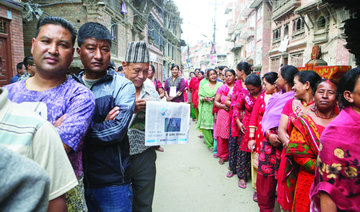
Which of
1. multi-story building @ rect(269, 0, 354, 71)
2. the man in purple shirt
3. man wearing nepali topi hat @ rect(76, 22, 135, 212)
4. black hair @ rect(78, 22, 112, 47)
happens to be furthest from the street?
multi-story building @ rect(269, 0, 354, 71)

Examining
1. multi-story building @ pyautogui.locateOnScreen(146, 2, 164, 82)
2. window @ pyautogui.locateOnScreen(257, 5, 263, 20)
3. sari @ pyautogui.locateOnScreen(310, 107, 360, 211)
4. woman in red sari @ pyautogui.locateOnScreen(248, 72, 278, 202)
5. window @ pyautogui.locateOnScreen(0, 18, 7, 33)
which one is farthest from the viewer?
window @ pyautogui.locateOnScreen(257, 5, 263, 20)

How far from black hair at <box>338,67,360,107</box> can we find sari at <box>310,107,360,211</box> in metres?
0.12

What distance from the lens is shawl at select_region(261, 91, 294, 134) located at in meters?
2.47

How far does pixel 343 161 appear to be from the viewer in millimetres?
1220

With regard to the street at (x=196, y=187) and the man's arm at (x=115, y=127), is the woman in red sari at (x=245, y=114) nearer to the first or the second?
the street at (x=196, y=187)

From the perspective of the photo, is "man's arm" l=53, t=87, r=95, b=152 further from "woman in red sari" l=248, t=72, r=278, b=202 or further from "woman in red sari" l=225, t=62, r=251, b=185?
"woman in red sari" l=225, t=62, r=251, b=185

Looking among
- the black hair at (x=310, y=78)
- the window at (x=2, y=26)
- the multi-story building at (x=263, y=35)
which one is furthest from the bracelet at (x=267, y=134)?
the multi-story building at (x=263, y=35)

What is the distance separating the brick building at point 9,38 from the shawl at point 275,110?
6.29 m

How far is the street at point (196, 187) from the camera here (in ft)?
10.0

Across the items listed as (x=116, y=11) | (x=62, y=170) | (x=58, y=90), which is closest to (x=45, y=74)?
(x=58, y=90)

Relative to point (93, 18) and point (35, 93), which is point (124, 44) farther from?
point (35, 93)

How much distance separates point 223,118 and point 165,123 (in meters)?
2.86

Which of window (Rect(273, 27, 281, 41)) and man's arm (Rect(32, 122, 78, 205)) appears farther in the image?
window (Rect(273, 27, 281, 41))

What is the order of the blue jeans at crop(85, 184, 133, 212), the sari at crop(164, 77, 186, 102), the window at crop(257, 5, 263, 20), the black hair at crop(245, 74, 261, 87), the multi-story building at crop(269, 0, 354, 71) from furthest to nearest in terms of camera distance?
the window at crop(257, 5, 263, 20)
the multi-story building at crop(269, 0, 354, 71)
the sari at crop(164, 77, 186, 102)
the black hair at crop(245, 74, 261, 87)
the blue jeans at crop(85, 184, 133, 212)
